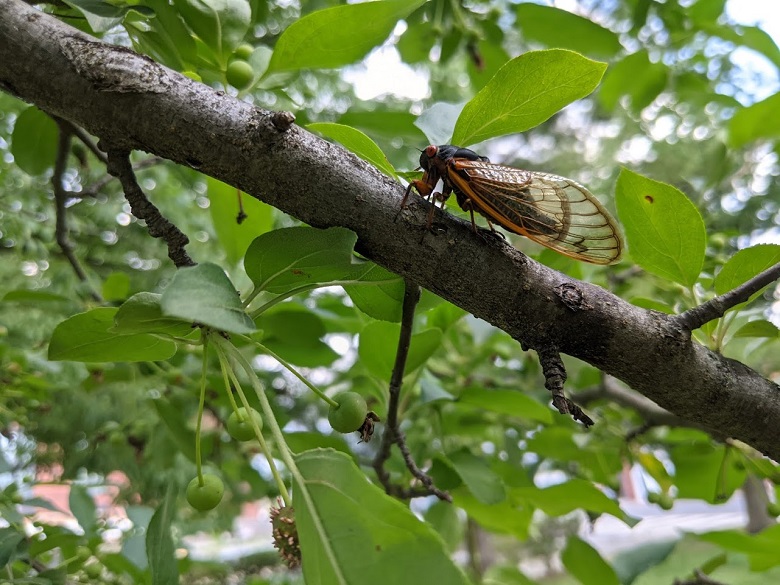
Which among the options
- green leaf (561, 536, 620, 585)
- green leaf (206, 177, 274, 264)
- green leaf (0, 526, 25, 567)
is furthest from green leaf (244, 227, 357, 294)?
green leaf (561, 536, 620, 585)

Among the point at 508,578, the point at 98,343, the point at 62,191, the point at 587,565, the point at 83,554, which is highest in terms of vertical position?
the point at 98,343

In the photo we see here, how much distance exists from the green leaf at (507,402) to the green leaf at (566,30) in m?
0.68

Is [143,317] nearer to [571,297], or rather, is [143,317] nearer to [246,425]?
[246,425]

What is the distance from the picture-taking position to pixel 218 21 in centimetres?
65

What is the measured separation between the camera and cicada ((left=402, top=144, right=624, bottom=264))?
1.81 feet

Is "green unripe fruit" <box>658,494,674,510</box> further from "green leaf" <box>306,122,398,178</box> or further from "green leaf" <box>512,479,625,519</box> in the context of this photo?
"green leaf" <box>306,122,398,178</box>

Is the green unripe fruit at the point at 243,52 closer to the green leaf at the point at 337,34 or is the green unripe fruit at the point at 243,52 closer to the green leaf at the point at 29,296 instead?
the green leaf at the point at 337,34

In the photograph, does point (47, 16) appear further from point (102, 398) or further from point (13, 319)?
point (102, 398)

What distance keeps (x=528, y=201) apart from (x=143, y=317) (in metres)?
0.36

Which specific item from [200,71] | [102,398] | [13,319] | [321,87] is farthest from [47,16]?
[321,87]

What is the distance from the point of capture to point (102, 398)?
293cm

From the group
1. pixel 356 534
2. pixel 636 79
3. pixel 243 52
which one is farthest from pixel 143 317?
pixel 636 79

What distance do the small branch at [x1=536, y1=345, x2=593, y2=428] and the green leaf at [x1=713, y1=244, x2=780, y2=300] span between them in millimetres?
204

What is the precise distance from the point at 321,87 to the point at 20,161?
8.52 ft
